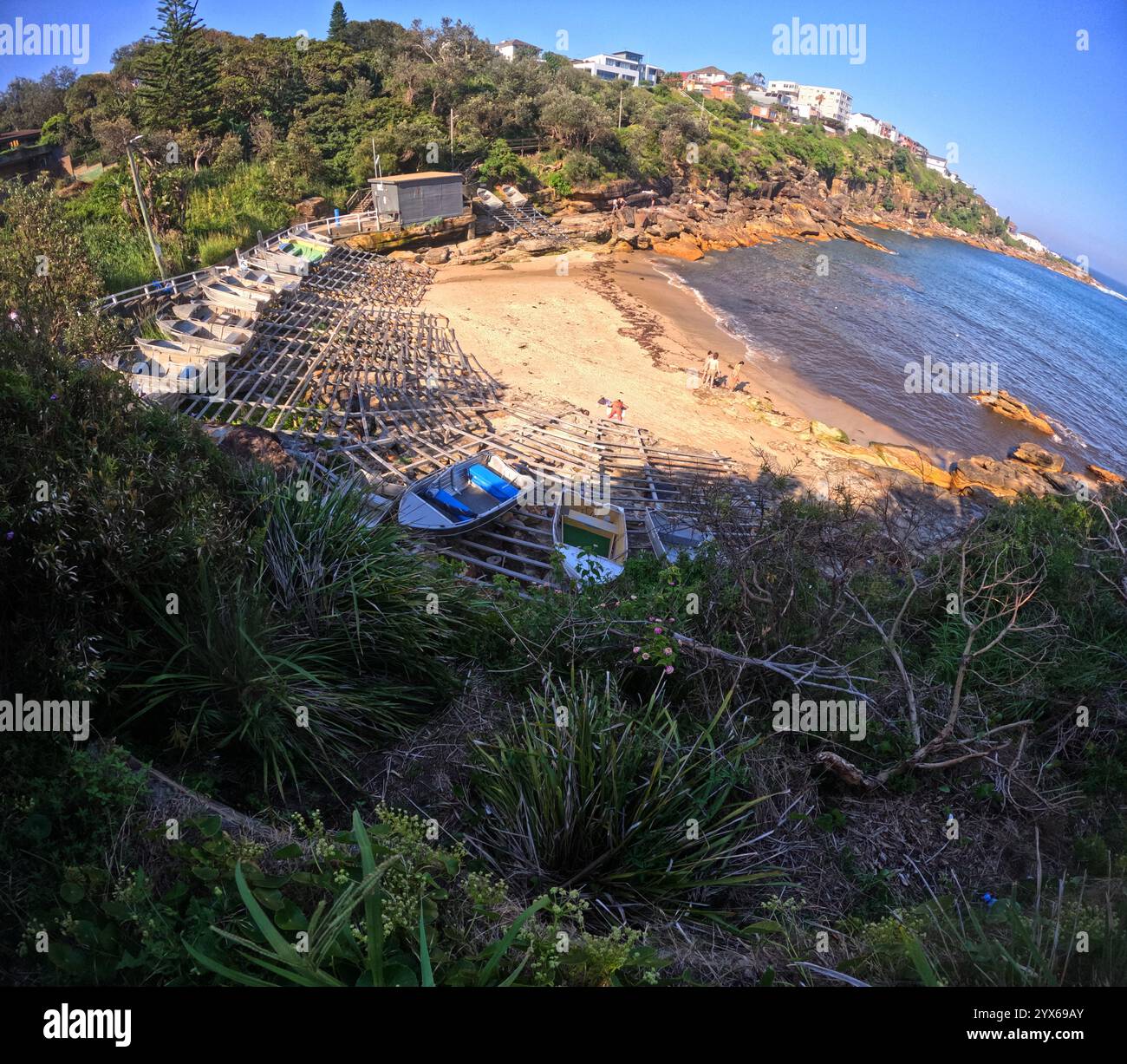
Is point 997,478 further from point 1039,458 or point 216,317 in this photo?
point 216,317

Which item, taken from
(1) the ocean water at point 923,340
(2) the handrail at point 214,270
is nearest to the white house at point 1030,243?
(1) the ocean water at point 923,340

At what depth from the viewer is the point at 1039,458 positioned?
22.2 m

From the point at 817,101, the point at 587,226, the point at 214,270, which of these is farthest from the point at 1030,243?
the point at 214,270

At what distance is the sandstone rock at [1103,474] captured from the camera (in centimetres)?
2243

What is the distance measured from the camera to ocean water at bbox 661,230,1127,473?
2523cm

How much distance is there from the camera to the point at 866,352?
29.4 m

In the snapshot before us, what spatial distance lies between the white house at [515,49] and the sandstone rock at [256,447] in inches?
1864

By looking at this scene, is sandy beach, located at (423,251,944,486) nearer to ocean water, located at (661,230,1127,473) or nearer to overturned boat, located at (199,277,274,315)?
ocean water, located at (661,230,1127,473)

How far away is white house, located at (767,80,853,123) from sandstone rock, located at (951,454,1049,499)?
88.2m

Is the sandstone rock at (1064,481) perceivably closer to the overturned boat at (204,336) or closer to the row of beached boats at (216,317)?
the overturned boat at (204,336)

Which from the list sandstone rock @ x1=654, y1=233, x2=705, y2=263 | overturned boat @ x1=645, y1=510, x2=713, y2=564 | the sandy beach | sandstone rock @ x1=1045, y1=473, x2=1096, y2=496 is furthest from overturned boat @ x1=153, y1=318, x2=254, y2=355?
sandstone rock @ x1=654, y1=233, x2=705, y2=263

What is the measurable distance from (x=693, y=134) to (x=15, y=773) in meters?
60.6

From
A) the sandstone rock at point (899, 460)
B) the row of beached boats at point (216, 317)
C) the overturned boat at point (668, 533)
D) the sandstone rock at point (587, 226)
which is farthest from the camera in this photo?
the sandstone rock at point (587, 226)
